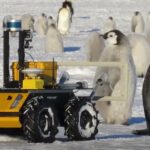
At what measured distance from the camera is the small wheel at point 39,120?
8.66 metres

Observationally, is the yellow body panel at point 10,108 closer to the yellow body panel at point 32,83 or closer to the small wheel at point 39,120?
the small wheel at point 39,120

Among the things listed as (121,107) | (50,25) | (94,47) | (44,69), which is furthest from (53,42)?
(44,69)

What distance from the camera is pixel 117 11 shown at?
47844 mm

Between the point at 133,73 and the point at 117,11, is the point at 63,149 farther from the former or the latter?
the point at 117,11

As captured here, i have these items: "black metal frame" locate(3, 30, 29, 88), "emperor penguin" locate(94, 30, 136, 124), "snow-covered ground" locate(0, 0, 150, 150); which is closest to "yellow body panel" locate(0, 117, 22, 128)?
"snow-covered ground" locate(0, 0, 150, 150)

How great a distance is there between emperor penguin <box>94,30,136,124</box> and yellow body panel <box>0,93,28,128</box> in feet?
12.2

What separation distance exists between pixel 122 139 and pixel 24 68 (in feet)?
4.61

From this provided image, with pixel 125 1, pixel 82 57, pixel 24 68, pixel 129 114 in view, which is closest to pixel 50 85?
pixel 24 68

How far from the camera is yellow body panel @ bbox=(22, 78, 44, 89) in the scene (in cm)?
902

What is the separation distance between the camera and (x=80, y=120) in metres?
9.19

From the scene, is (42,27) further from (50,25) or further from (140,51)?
(140,51)

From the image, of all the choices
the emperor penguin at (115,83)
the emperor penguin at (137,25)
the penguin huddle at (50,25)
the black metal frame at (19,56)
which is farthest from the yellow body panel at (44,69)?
the emperor penguin at (137,25)

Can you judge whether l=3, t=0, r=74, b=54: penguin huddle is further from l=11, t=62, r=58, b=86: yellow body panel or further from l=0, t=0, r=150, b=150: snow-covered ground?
l=11, t=62, r=58, b=86: yellow body panel

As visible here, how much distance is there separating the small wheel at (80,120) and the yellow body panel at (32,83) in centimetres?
41
